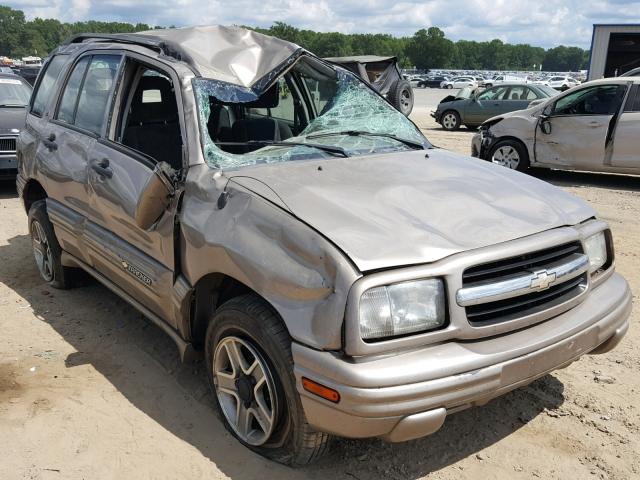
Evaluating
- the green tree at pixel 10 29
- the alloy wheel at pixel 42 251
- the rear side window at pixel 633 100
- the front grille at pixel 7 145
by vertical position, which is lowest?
the alloy wheel at pixel 42 251

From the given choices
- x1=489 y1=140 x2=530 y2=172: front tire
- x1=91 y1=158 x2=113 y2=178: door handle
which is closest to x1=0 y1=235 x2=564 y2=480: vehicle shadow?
x1=91 y1=158 x2=113 y2=178: door handle

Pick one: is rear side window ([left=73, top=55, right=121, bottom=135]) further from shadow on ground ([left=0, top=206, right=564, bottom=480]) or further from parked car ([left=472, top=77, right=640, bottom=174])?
parked car ([left=472, top=77, right=640, bottom=174])

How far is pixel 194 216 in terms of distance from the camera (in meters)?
3.10

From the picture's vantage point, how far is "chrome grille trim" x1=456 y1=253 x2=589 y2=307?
2.50 meters

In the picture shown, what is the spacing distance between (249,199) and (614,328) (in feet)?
→ 6.07

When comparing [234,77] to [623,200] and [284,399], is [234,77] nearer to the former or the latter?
[284,399]

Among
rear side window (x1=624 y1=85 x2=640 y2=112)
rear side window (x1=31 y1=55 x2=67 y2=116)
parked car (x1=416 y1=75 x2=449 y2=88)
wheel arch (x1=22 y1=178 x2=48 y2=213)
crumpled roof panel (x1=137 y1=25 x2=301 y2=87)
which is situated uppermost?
crumpled roof panel (x1=137 y1=25 x2=301 y2=87)

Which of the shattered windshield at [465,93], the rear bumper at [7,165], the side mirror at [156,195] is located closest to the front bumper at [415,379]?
the side mirror at [156,195]

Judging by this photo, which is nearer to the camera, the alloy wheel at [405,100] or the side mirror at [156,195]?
the side mirror at [156,195]

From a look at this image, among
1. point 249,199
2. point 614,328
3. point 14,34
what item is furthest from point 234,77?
point 14,34

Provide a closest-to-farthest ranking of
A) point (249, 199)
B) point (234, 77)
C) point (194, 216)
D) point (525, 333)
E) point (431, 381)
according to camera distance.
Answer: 1. point (431, 381)
2. point (525, 333)
3. point (249, 199)
4. point (194, 216)
5. point (234, 77)

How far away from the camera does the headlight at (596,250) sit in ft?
10.2

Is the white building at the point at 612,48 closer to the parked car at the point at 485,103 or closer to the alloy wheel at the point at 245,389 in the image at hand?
the parked car at the point at 485,103

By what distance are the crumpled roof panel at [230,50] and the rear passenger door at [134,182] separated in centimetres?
23
